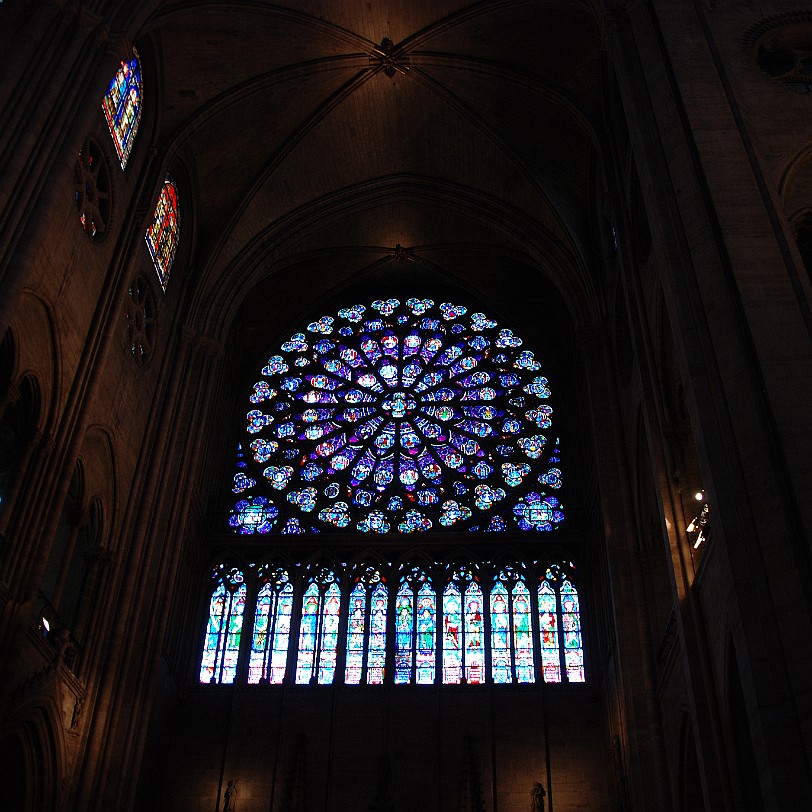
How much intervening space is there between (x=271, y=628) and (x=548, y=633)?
4487 millimetres

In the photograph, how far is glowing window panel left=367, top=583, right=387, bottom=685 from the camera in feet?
51.5

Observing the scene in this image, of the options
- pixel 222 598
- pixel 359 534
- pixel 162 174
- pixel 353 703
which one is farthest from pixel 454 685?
pixel 162 174

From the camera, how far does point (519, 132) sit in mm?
17266

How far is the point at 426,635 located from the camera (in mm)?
16094

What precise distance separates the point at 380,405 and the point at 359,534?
3347 mm

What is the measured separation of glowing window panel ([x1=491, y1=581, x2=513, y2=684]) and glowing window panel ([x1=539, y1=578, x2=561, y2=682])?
1.76 feet

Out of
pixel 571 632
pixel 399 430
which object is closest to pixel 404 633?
pixel 571 632

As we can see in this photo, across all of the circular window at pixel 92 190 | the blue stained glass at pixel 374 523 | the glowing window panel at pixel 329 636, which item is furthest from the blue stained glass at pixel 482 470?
the circular window at pixel 92 190

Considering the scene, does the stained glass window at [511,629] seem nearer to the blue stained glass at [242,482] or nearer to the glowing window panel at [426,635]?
the glowing window panel at [426,635]

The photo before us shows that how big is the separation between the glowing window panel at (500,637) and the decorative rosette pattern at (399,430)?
1.32m

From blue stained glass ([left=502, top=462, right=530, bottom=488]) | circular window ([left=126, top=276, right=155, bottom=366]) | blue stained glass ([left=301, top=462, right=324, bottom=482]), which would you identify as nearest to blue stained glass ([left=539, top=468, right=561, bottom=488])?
blue stained glass ([left=502, top=462, right=530, bottom=488])

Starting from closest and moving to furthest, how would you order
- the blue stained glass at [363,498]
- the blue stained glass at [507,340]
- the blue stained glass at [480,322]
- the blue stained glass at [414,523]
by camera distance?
the blue stained glass at [414,523] → the blue stained glass at [363,498] → the blue stained glass at [507,340] → the blue stained glass at [480,322]

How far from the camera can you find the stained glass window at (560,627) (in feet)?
51.4

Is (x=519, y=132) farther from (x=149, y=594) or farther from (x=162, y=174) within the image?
(x=149, y=594)
